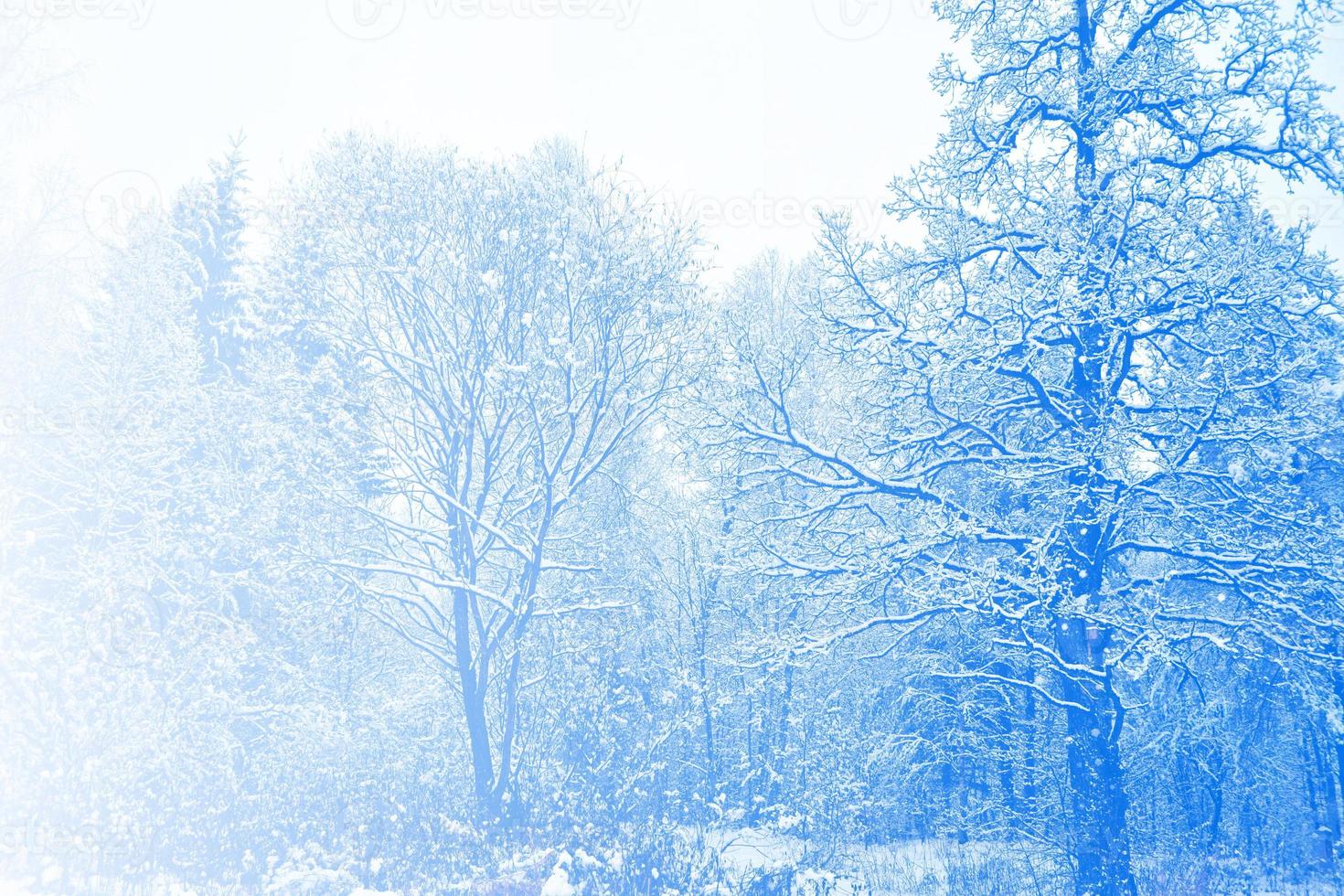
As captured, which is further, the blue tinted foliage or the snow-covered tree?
the blue tinted foliage

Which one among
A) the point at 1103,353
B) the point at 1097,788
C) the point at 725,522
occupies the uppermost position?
the point at 1103,353

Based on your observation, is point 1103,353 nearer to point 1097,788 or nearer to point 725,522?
point 1097,788

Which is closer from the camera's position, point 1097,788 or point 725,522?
point 1097,788

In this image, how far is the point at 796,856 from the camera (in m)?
11.4

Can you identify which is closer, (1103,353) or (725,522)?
(1103,353)

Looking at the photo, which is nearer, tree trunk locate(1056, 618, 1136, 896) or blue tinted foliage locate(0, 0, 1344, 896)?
tree trunk locate(1056, 618, 1136, 896)

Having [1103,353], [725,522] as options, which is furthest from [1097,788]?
[725,522]

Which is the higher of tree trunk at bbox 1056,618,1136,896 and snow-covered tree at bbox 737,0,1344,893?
snow-covered tree at bbox 737,0,1344,893

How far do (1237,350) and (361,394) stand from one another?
12370 millimetres

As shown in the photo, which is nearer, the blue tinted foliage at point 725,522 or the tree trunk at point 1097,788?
the tree trunk at point 1097,788

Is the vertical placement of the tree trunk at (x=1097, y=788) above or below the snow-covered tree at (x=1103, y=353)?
below

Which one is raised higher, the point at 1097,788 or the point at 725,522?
the point at 725,522

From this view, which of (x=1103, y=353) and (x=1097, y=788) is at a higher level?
(x=1103, y=353)

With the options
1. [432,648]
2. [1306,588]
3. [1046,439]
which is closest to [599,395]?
[432,648]
